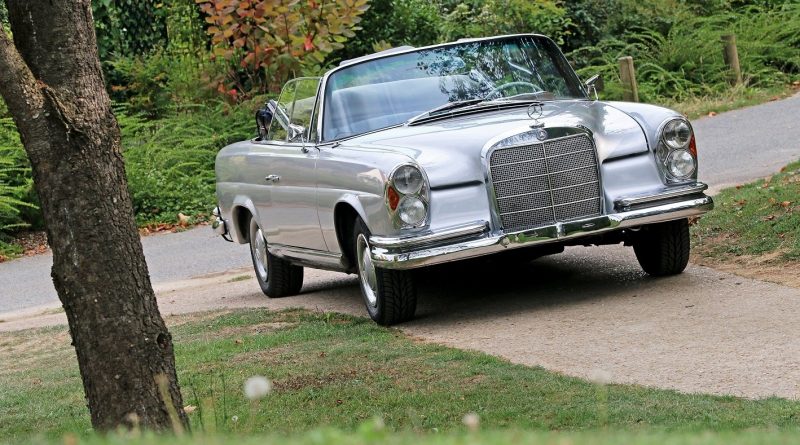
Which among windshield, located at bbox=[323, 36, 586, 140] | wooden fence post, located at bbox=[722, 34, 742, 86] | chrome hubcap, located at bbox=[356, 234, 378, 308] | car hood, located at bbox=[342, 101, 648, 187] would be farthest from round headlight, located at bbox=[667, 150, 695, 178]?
wooden fence post, located at bbox=[722, 34, 742, 86]

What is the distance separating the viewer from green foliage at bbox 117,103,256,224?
18.2 m

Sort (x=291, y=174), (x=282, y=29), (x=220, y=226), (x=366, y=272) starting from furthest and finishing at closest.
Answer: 1. (x=282, y=29)
2. (x=220, y=226)
3. (x=291, y=174)
4. (x=366, y=272)

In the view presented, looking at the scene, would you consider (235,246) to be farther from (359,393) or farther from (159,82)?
(359,393)

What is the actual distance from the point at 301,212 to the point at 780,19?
15.8 meters

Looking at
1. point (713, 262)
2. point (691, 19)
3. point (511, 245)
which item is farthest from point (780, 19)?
point (511, 245)

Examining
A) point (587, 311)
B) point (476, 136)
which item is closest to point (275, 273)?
point (476, 136)

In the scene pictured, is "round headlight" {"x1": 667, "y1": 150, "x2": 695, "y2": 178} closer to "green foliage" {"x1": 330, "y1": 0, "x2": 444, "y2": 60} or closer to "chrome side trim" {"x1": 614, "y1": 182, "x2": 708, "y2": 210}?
"chrome side trim" {"x1": 614, "y1": 182, "x2": 708, "y2": 210}

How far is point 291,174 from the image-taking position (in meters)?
10.5

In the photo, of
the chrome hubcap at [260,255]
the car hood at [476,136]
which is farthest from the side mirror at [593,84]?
the chrome hubcap at [260,255]

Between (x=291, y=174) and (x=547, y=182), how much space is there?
2.19 meters

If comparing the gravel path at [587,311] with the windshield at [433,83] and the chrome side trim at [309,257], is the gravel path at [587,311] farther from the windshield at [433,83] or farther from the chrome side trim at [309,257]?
the windshield at [433,83]

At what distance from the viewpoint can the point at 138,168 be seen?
61.7 feet

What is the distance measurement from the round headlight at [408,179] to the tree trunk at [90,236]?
3.23 metres

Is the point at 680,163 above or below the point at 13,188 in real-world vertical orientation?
above
